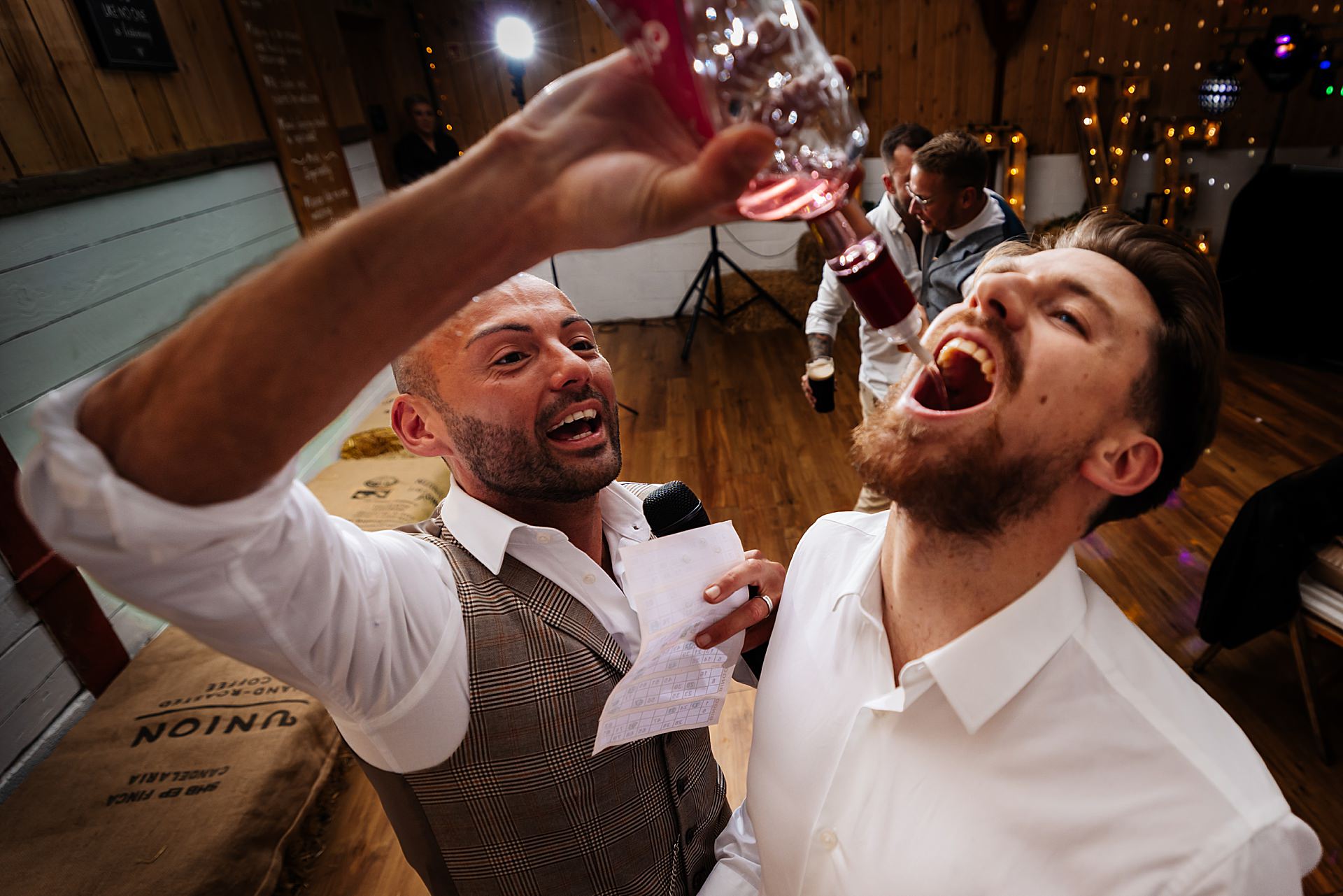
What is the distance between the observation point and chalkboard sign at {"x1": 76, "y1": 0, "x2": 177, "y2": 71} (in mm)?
2514

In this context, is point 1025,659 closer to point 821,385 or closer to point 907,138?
point 821,385

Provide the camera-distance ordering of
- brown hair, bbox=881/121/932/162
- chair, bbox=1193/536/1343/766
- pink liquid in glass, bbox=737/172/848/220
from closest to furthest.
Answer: pink liquid in glass, bbox=737/172/848/220 → chair, bbox=1193/536/1343/766 → brown hair, bbox=881/121/932/162

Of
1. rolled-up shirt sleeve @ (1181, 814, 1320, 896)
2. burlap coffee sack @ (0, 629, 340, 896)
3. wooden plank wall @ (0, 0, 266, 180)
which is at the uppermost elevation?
wooden plank wall @ (0, 0, 266, 180)

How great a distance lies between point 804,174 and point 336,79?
16.5ft

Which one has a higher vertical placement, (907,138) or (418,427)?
(907,138)

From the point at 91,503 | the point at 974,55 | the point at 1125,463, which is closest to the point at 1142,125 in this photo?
the point at 974,55

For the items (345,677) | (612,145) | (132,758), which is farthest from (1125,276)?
(132,758)

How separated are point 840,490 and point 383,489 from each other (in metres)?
2.23

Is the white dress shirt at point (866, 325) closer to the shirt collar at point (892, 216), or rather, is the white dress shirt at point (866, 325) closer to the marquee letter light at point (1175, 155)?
the shirt collar at point (892, 216)

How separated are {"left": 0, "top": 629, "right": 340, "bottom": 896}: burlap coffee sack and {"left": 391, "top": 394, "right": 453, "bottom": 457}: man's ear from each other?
45.0 inches

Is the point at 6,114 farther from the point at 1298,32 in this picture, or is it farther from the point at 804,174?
the point at 1298,32

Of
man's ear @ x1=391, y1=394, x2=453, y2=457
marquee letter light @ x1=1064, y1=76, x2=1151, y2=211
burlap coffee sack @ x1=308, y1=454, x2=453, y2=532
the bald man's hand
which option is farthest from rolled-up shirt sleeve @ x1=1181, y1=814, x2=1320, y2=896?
marquee letter light @ x1=1064, y1=76, x2=1151, y2=211

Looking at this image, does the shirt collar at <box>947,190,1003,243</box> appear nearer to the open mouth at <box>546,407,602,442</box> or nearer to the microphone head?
the microphone head

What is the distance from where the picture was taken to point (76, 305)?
2346 mm
